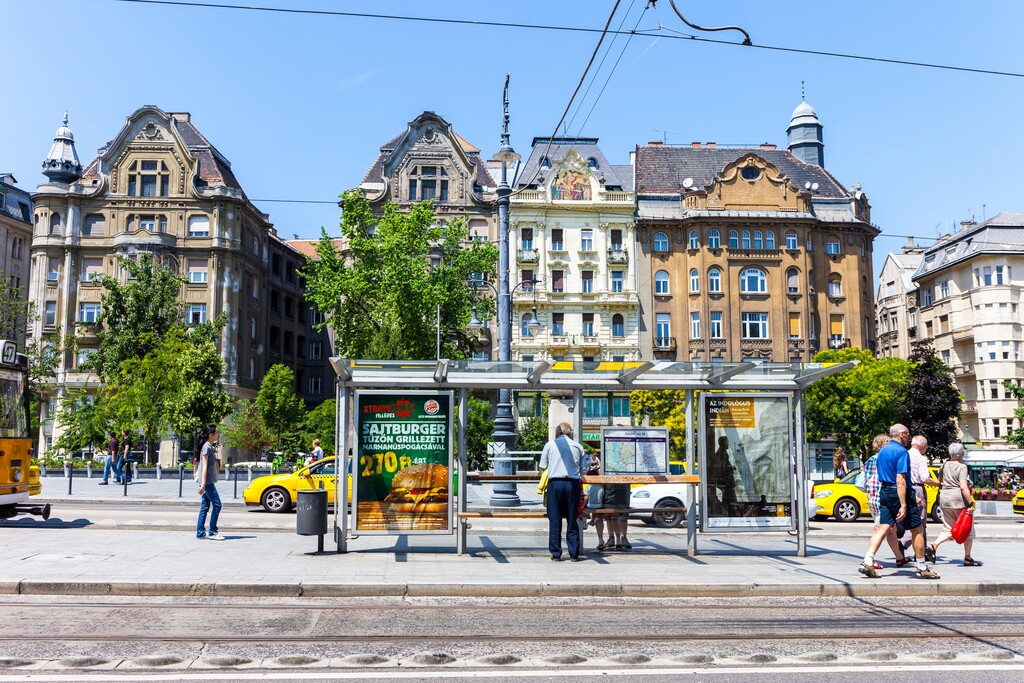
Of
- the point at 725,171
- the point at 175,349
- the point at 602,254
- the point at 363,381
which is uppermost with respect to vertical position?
the point at 725,171

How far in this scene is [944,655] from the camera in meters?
7.19

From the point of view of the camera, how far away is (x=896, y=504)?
36.2ft

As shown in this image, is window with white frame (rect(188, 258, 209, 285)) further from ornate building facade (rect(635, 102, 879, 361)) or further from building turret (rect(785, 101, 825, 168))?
building turret (rect(785, 101, 825, 168))

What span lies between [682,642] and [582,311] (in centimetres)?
5040

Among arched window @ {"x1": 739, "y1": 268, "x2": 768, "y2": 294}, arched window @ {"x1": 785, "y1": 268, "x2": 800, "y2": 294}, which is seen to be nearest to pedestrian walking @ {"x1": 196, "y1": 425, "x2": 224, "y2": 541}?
arched window @ {"x1": 739, "y1": 268, "x2": 768, "y2": 294}

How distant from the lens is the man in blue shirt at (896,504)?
10891 mm

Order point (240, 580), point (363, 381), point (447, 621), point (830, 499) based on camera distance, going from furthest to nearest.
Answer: point (830, 499) < point (363, 381) < point (240, 580) < point (447, 621)

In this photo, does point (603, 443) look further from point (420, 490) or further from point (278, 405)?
point (278, 405)

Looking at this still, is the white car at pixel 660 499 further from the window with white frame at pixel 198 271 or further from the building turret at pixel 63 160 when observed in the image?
the building turret at pixel 63 160

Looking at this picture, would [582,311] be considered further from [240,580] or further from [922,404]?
[240,580]

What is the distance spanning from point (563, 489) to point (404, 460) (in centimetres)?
232

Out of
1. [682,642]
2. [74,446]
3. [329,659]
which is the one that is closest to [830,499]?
[682,642]

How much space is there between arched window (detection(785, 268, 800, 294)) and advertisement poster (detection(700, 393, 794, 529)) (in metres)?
47.5

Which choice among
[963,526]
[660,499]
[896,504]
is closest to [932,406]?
[660,499]
